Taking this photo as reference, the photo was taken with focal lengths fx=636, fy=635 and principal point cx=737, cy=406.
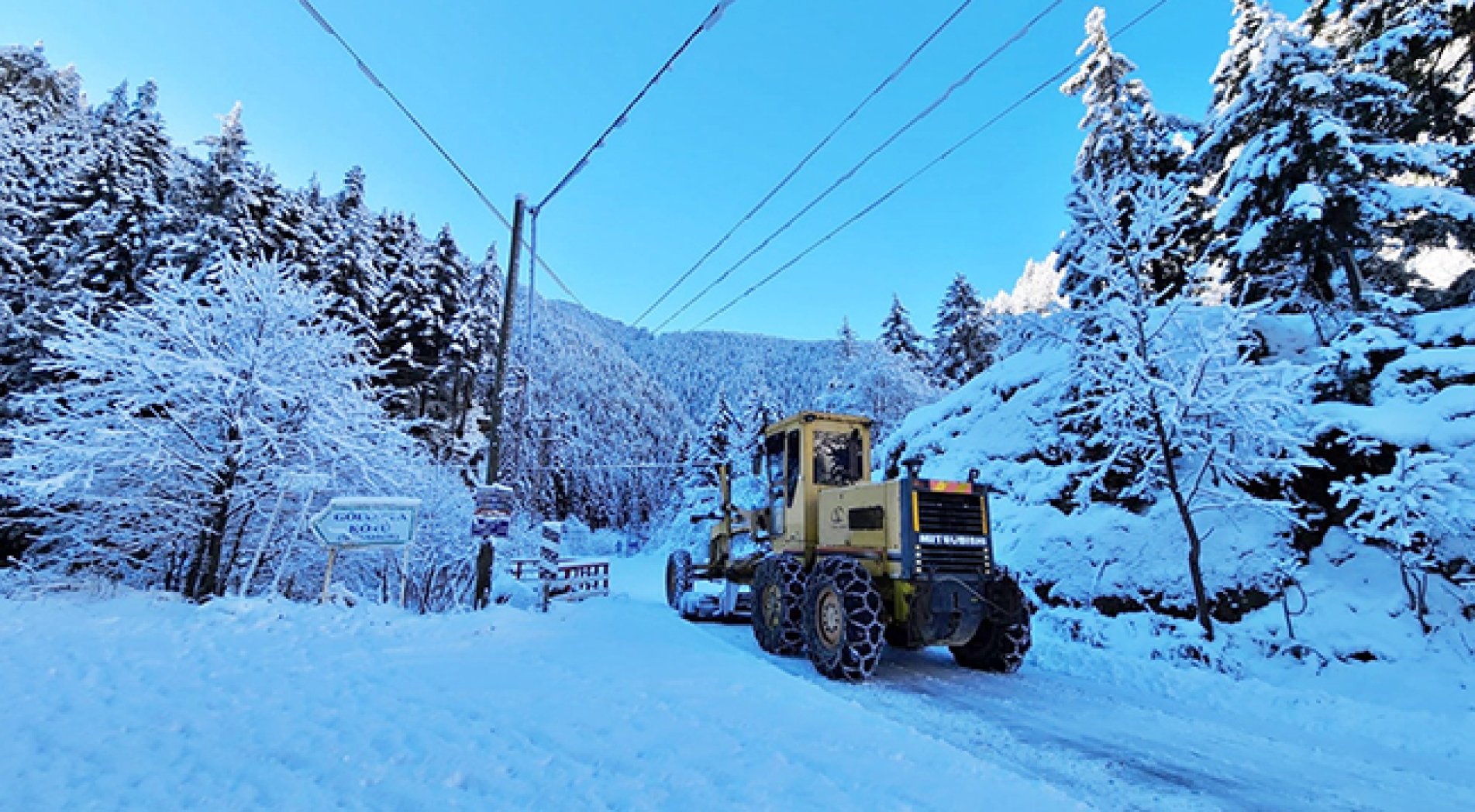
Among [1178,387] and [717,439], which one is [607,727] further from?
[717,439]

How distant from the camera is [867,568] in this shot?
26.3 feet

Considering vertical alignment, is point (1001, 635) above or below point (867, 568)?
below

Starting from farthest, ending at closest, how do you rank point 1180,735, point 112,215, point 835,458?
1. point 112,215
2. point 835,458
3. point 1180,735

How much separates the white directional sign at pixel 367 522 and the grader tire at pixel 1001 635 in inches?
295

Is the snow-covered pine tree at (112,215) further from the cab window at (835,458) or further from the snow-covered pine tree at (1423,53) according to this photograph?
the snow-covered pine tree at (1423,53)

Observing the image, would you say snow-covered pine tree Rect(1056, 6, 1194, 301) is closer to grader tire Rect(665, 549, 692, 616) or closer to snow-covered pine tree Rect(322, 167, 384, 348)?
grader tire Rect(665, 549, 692, 616)

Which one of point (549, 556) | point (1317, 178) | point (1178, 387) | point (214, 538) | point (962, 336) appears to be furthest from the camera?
point (962, 336)

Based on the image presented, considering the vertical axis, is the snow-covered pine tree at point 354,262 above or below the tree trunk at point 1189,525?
above

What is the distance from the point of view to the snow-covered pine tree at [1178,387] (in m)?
8.50

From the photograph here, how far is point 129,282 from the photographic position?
21969 mm

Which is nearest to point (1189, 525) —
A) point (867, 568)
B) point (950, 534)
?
point (950, 534)

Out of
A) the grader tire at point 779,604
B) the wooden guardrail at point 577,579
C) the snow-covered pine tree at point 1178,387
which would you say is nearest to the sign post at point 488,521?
the wooden guardrail at point 577,579

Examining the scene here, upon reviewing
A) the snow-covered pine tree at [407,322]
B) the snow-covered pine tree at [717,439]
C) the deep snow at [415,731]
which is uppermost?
the snow-covered pine tree at [407,322]

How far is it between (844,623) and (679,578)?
7.20 metres
